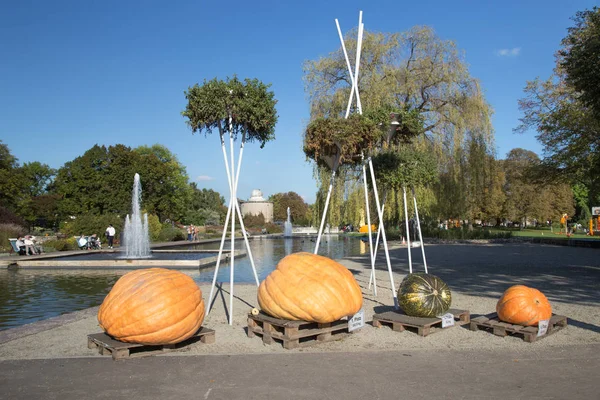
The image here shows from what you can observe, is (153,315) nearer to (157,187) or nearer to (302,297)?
(302,297)

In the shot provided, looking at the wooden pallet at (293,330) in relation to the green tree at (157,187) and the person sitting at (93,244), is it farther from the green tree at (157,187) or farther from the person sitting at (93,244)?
the green tree at (157,187)

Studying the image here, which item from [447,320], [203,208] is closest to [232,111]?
[447,320]

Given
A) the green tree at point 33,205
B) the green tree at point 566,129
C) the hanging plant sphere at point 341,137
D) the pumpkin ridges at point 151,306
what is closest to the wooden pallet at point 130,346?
the pumpkin ridges at point 151,306

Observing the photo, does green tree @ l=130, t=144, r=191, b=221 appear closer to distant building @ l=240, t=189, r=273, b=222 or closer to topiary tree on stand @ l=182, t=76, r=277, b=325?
distant building @ l=240, t=189, r=273, b=222

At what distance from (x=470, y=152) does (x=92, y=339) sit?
26587mm

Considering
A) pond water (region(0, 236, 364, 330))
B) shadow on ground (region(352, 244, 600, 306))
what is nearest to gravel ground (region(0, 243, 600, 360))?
shadow on ground (region(352, 244, 600, 306))

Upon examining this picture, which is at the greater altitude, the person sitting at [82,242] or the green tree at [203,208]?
the green tree at [203,208]

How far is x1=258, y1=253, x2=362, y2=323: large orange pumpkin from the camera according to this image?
22.3 ft

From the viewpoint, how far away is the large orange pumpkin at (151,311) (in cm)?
621

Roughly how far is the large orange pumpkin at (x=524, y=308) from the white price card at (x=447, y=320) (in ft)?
2.45

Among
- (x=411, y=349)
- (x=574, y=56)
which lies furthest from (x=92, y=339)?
(x=574, y=56)

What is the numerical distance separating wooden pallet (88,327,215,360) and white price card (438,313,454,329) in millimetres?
3713

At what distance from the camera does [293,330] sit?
6.76 meters

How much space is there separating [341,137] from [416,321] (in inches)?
146
